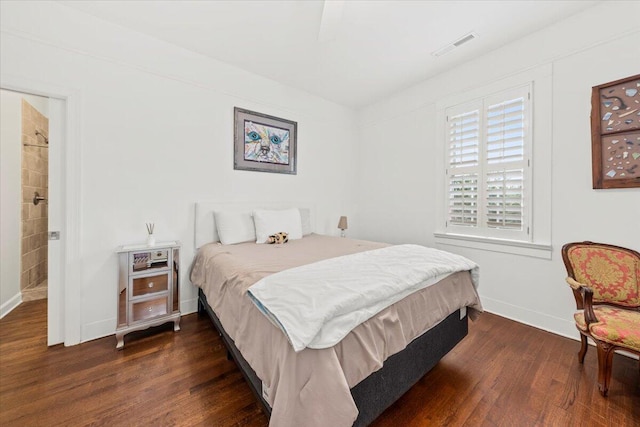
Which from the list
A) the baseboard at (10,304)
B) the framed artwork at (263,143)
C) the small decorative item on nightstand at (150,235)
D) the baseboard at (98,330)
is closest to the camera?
the baseboard at (98,330)

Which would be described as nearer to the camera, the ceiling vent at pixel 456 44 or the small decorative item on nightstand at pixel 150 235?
the small decorative item on nightstand at pixel 150 235

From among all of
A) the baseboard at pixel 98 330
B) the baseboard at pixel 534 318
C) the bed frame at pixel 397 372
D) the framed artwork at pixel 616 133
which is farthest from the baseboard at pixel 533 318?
the baseboard at pixel 98 330

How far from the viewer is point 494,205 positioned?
8.92ft

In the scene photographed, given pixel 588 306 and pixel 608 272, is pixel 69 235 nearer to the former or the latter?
pixel 588 306

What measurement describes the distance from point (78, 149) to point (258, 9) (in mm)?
1928

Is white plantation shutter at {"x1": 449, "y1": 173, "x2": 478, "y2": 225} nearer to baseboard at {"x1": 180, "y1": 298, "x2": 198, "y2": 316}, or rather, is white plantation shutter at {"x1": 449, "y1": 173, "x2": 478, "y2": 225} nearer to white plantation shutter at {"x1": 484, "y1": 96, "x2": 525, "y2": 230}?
white plantation shutter at {"x1": 484, "y1": 96, "x2": 525, "y2": 230}

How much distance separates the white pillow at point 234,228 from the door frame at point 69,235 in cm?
114

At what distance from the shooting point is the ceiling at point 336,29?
210 cm

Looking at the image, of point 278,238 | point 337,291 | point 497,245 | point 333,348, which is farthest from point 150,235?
point 497,245

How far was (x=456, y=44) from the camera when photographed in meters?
2.59

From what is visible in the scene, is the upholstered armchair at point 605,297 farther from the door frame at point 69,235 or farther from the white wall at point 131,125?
the door frame at point 69,235

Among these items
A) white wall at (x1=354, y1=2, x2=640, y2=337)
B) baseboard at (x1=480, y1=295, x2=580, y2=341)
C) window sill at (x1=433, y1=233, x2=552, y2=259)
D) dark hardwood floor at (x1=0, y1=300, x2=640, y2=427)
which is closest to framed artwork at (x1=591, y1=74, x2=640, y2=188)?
white wall at (x1=354, y1=2, x2=640, y2=337)

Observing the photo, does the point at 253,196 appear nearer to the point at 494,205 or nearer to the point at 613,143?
the point at 494,205

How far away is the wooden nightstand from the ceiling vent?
10.8ft
